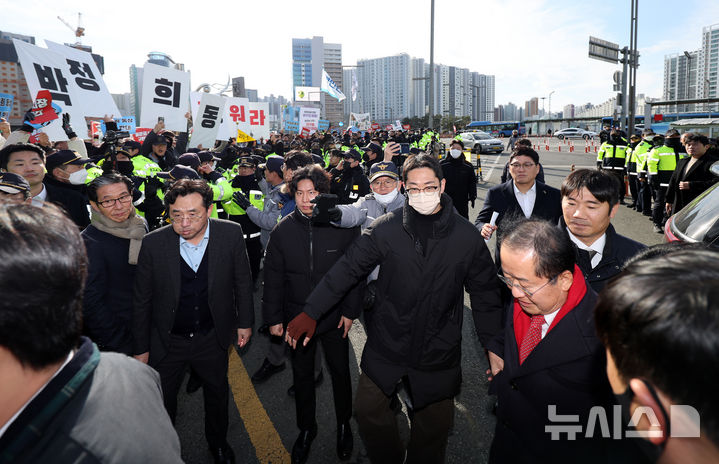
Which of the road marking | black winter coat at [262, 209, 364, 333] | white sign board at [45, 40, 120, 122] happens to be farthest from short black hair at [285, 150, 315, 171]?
white sign board at [45, 40, 120, 122]

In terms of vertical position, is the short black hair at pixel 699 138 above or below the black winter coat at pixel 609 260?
above

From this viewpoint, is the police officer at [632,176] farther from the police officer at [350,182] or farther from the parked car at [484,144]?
the parked car at [484,144]

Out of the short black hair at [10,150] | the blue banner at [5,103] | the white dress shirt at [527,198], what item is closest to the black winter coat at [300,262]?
the white dress shirt at [527,198]

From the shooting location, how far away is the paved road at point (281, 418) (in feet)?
9.68

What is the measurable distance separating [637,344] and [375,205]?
3.50 metres

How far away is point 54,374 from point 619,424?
1684 mm

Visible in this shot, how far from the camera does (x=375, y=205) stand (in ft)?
14.1

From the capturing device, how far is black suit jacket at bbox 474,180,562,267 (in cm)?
402

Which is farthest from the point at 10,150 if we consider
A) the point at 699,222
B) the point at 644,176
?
the point at 644,176

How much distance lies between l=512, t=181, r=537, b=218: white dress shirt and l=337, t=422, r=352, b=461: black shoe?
102 inches

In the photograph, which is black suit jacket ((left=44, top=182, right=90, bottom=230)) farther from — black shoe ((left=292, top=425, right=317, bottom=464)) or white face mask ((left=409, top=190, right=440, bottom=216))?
white face mask ((left=409, top=190, right=440, bottom=216))

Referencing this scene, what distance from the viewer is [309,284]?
310 centimetres

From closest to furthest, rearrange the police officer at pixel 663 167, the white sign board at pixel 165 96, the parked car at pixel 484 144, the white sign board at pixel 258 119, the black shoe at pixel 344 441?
the black shoe at pixel 344 441
the white sign board at pixel 165 96
the police officer at pixel 663 167
the white sign board at pixel 258 119
the parked car at pixel 484 144

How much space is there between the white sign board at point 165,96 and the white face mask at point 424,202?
6.90 m
